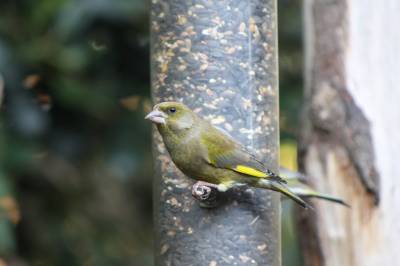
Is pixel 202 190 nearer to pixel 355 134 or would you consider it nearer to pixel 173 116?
pixel 173 116

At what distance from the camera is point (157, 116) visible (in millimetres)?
5090

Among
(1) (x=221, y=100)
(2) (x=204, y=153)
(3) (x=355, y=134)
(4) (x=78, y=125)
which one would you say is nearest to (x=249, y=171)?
(2) (x=204, y=153)

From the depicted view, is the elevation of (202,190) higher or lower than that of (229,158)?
lower

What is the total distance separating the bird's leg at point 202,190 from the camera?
5.18m

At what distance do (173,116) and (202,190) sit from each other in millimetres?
368

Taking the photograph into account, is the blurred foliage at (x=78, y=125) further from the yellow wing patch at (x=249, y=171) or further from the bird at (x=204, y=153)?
the yellow wing patch at (x=249, y=171)

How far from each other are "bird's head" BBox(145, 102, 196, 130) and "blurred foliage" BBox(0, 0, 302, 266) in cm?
172

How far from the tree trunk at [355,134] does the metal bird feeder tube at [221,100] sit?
33.9 inches

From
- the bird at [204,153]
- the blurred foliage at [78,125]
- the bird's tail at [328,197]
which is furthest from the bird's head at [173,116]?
the blurred foliage at [78,125]

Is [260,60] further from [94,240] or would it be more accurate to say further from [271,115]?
[94,240]

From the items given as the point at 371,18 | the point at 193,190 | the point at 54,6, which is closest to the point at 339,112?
the point at 371,18

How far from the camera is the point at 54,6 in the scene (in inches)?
269

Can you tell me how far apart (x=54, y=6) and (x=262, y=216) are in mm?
2148

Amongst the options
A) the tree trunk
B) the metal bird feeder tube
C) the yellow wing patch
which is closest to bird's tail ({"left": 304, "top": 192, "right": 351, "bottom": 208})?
the tree trunk
